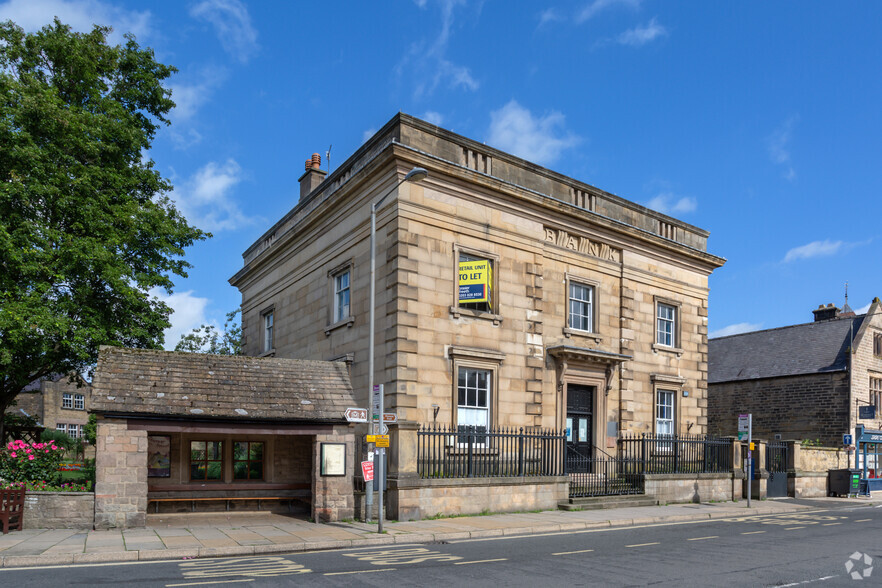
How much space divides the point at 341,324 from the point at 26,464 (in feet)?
30.2

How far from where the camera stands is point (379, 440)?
15141mm

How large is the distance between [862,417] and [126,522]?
1366 inches

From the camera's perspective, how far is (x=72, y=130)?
2114 centimetres

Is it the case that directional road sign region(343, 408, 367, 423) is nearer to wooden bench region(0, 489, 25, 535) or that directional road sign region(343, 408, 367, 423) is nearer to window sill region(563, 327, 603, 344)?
wooden bench region(0, 489, 25, 535)

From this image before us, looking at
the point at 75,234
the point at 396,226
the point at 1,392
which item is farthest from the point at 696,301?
the point at 1,392

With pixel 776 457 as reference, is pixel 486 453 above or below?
above

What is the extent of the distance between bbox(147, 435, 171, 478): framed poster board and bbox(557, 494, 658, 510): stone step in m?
10.6

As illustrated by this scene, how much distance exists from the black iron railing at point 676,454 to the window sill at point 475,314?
609 cm

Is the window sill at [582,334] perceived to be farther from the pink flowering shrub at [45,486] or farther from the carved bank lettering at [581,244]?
the pink flowering shrub at [45,486]

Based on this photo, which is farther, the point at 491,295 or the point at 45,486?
the point at 491,295

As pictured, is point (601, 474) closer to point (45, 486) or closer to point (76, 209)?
Result: point (45, 486)

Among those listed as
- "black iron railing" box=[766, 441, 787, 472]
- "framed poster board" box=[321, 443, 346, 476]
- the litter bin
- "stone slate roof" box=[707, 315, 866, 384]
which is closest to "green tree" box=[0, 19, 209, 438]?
"framed poster board" box=[321, 443, 346, 476]

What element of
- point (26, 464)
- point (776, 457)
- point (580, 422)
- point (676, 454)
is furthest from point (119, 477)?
point (776, 457)

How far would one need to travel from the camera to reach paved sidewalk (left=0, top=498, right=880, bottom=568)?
11.6 m
